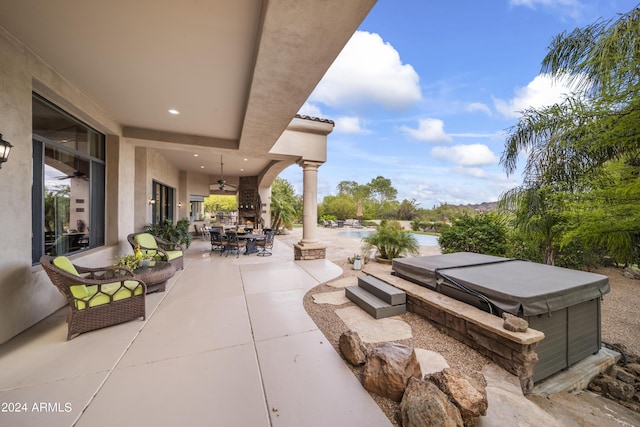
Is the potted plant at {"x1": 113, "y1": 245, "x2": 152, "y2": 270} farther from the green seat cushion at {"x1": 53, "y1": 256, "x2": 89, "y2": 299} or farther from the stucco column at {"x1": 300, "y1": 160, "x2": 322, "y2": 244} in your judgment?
the stucco column at {"x1": 300, "y1": 160, "x2": 322, "y2": 244}

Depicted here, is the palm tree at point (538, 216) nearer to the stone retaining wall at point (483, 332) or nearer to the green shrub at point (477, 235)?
the green shrub at point (477, 235)

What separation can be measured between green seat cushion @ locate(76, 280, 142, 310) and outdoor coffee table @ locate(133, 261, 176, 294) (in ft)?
2.22

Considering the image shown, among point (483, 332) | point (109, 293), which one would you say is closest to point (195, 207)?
point (109, 293)

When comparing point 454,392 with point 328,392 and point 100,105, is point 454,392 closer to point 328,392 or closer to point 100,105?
point 328,392

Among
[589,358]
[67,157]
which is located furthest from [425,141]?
[67,157]

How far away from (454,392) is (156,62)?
4.76 meters

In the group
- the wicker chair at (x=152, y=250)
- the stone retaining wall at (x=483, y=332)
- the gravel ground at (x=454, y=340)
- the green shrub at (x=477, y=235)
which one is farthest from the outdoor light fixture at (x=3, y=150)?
the green shrub at (x=477, y=235)

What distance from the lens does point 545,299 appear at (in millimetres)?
2377

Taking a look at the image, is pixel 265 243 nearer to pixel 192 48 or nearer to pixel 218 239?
pixel 218 239

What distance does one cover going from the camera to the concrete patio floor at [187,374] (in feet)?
5.37

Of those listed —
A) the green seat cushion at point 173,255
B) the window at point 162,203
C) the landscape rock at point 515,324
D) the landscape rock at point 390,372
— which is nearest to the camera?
the landscape rock at point 390,372

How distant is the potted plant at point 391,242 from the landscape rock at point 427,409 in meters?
5.21

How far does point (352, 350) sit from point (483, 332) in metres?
1.49

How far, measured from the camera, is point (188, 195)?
11.9m
